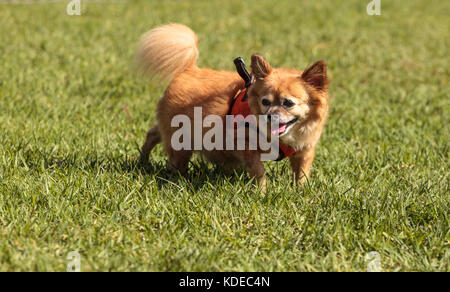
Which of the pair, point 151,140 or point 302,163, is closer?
point 302,163

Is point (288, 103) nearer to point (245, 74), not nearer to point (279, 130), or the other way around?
point (279, 130)

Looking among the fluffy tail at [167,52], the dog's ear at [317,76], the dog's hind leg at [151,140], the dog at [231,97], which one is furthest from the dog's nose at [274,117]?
the dog's hind leg at [151,140]

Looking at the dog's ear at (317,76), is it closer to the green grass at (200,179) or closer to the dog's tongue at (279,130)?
the dog's tongue at (279,130)

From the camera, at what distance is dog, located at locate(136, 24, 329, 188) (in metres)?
3.68

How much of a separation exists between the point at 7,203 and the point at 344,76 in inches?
229

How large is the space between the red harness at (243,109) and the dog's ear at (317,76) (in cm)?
47

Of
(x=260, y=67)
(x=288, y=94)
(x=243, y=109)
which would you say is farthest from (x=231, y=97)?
(x=288, y=94)

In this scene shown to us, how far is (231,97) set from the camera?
405 cm

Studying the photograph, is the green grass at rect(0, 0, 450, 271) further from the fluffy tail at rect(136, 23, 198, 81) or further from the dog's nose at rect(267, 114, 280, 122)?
the dog's nose at rect(267, 114, 280, 122)

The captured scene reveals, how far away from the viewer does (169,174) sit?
4.32m

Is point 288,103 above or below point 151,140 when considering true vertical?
above

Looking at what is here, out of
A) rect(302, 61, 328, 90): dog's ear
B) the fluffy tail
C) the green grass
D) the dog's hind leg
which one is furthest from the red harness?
the dog's hind leg

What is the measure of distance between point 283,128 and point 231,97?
1.91 feet
